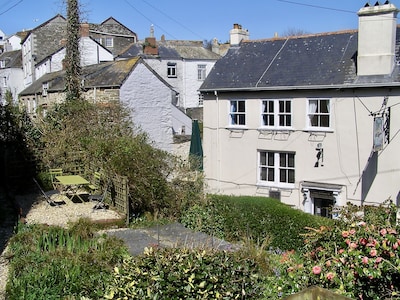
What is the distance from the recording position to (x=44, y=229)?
10367 mm

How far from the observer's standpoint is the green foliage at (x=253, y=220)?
12305mm

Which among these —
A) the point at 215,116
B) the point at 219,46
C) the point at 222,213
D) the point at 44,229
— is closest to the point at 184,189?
the point at 222,213

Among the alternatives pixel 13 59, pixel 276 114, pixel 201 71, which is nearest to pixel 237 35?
pixel 276 114

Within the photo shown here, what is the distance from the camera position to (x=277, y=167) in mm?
21703

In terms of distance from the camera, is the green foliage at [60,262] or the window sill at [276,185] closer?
the green foliage at [60,262]

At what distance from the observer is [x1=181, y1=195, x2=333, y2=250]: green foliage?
1230 cm

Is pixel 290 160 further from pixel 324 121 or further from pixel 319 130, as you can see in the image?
pixel 324 121

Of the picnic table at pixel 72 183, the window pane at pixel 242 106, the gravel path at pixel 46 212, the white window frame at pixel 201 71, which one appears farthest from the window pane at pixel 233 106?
the white window frame at pixel 201 71

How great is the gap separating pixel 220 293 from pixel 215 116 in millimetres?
18738

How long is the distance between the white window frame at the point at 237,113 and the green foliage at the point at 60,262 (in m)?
13.3

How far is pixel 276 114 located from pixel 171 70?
22.9 metres

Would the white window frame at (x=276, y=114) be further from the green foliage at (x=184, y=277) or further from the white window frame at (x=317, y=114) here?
the green foliage at (x=184, y=277)

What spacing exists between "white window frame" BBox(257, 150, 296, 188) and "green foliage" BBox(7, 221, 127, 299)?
12404mm

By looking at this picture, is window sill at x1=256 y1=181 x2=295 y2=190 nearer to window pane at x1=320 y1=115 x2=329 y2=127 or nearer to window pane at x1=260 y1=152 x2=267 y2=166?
window pane at x1=260 y1=152 x2=267 y2=166
